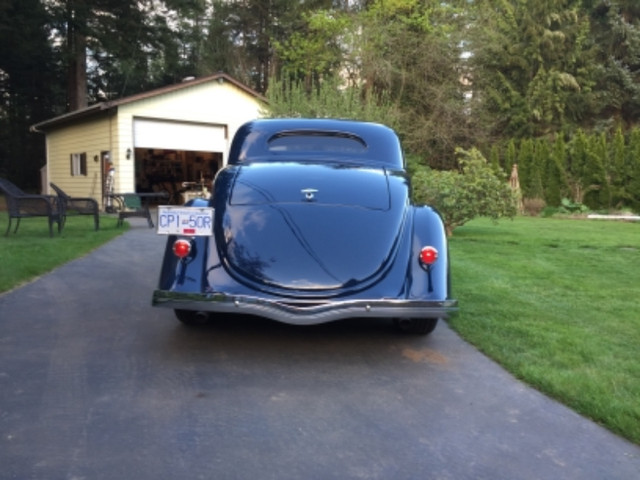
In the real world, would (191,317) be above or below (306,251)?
below

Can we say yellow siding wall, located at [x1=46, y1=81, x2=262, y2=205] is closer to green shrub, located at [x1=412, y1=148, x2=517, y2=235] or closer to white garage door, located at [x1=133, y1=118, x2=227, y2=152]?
white garage door, located at [x1=133, y1=118, x2=227, y2=152]

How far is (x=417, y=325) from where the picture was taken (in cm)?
466

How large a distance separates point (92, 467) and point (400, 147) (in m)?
4.32

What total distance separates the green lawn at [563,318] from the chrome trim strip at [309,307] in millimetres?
715

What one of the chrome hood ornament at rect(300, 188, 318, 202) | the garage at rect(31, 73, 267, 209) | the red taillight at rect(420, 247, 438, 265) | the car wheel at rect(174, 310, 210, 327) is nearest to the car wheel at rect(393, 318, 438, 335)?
the red taillight at rect(420, 247, 438, 265)

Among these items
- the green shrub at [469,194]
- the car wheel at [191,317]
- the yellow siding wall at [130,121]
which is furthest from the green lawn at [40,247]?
the green shrub at [469,194]

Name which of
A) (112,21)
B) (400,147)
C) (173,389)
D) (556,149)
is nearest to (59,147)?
(112,21)

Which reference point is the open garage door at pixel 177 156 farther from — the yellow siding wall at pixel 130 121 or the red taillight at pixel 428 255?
the red taillight at pixel 428 255

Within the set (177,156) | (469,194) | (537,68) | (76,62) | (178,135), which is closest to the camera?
(469,194)

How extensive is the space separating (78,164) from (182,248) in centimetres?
1930

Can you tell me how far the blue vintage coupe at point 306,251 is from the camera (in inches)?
153

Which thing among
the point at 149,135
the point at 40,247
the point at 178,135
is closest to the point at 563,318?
the point at 40,247

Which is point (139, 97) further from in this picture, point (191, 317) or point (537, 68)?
point (537, 68)

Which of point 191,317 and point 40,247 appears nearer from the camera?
point 191,317
